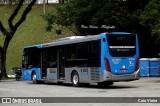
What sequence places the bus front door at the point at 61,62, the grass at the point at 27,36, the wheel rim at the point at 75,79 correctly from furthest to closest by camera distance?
the grass at the point at 27,36 → the bus front door at the point at 61,62 → the wheel rim at the point at 75,79

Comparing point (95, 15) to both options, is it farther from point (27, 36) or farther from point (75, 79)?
point (27, 36)

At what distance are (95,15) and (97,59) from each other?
1755 centimetres

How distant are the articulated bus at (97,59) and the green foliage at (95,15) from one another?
1271cm

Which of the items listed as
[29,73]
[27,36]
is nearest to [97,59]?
[29,73]

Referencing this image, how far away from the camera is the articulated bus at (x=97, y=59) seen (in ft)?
83.6

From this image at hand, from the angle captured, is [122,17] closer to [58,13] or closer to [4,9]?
[58,13]

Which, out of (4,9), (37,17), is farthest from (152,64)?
(4,9)

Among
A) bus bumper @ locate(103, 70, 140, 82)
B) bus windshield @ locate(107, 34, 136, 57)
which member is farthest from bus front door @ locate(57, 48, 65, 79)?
bus bumper @ locate(103, 70, 140, 82)

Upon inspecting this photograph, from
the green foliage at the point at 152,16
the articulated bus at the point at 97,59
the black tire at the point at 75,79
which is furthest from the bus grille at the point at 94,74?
the green foliage at the point at 152,16

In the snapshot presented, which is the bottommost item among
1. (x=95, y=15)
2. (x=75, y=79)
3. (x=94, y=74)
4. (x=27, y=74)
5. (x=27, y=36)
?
(x=75, y=79)

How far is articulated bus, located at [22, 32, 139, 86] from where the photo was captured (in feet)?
83.6

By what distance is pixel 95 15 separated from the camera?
141 ft

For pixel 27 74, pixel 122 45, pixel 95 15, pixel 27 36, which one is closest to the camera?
pixel 122 45

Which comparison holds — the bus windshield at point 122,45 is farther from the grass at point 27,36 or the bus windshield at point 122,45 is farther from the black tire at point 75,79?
the grass at point 27,36
